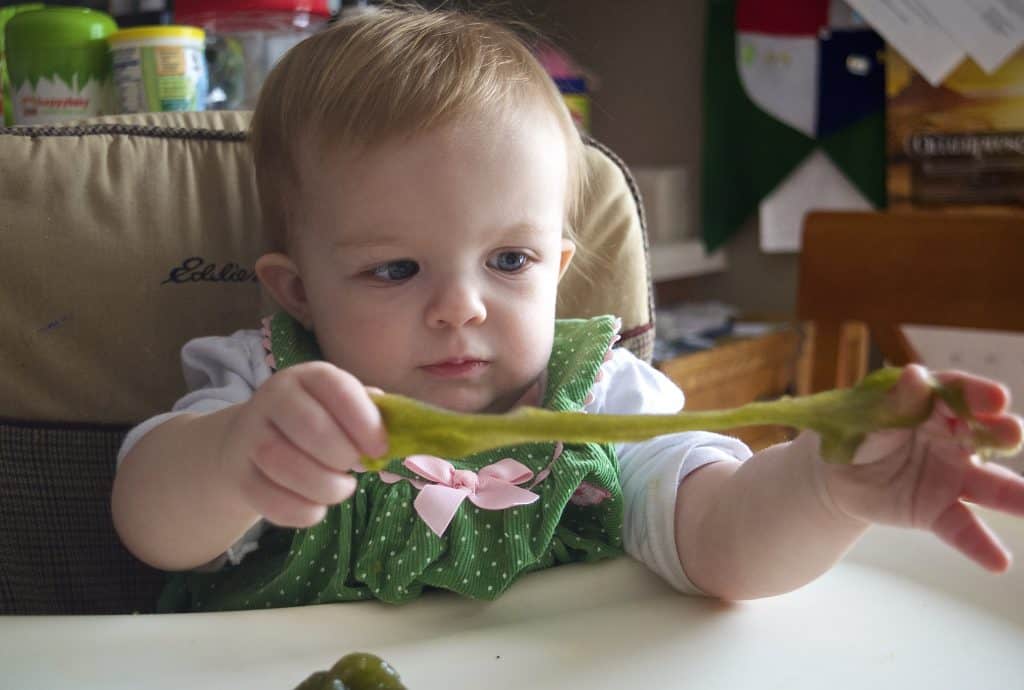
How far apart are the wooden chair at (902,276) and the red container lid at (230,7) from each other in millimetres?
679

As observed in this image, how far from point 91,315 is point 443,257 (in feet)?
Result: 1.03

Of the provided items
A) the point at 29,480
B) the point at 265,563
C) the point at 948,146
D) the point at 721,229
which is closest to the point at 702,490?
the point at 265,563

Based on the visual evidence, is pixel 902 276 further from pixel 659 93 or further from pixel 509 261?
pixel 659 93

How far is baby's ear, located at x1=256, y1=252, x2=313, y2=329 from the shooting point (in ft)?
2.75

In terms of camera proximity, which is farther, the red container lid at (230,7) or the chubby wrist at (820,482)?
the red container lid at (230,7)

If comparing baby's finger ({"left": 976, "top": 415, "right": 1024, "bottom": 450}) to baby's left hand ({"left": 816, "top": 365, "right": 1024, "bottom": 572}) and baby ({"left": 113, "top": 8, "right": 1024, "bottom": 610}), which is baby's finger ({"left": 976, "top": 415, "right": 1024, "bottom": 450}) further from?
baby ({"left": 113, "top": 8, "right": 1024, "bottom": 610})

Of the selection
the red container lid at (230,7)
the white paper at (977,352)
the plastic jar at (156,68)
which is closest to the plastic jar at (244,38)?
the red container lid at (230,7)

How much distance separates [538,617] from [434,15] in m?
0.50

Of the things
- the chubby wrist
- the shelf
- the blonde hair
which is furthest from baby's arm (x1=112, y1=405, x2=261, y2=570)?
the shelf

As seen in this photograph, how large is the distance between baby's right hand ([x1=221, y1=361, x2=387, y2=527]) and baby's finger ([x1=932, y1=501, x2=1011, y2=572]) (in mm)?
285

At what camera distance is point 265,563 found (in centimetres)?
82

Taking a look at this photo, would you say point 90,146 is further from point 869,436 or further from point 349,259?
point 869,436

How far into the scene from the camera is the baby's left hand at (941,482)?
50 cm

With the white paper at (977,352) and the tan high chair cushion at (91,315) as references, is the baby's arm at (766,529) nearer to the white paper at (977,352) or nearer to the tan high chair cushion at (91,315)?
the tan high chair cushion at (91,315)
